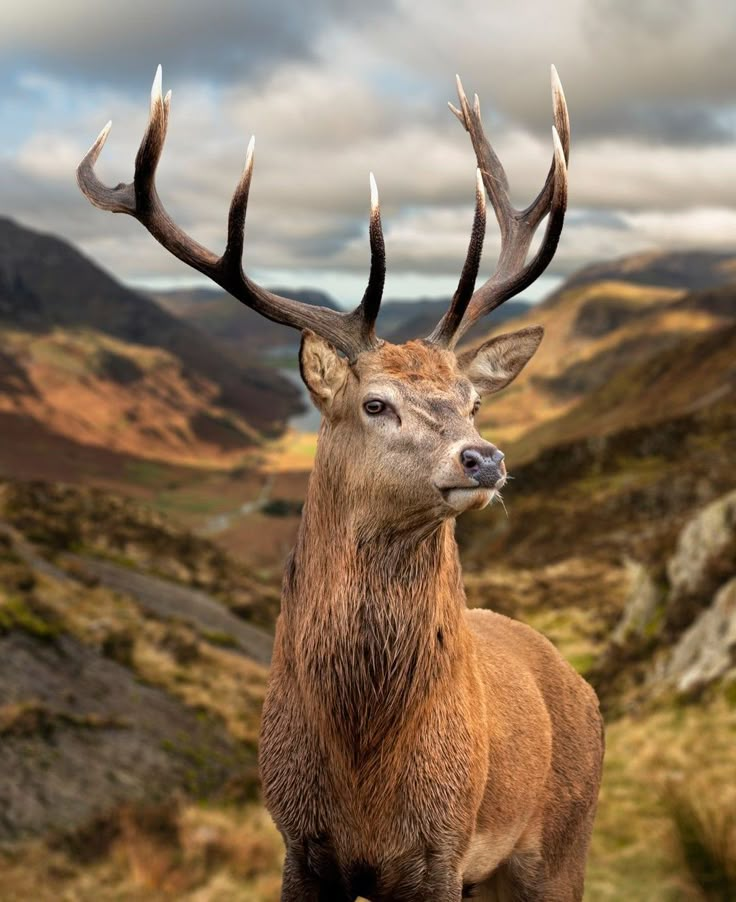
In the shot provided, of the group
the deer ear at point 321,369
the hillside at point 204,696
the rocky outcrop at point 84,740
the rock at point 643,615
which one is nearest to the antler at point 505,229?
the deer ear at point 321,369

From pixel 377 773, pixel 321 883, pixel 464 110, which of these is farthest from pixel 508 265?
pixel 321 883

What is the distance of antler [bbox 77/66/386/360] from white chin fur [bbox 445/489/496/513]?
1.07m

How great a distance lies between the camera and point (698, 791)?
8984mm

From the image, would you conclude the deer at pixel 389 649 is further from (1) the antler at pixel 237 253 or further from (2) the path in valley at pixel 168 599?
(2) the path in valley at pixel 168 599

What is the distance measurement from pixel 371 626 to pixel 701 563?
15772 mm

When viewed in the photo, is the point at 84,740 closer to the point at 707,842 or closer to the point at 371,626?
the point at 707,842

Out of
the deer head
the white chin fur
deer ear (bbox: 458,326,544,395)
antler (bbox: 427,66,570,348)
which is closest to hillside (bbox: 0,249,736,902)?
antler (bbox: 427,66,570,348)

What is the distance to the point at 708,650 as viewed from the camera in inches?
582

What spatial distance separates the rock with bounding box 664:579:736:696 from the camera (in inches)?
544

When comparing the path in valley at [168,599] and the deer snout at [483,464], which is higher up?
the deer snout at [483,464]

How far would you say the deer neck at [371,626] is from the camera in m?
3.97

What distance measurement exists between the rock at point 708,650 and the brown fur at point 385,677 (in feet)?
35.2

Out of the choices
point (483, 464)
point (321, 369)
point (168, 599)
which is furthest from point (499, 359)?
point (168, 599)

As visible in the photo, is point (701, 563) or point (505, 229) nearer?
point (505, 229)
